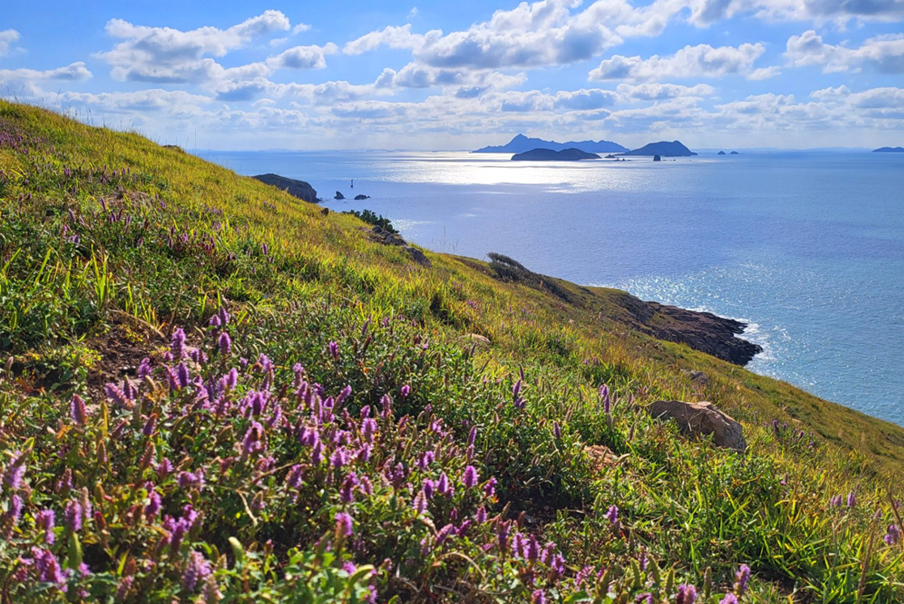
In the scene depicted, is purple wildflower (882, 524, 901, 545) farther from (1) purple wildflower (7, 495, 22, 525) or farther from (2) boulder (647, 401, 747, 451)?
(1) purple wildflower (7, 495, 22, 525)

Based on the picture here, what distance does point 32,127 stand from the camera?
13.3 meters

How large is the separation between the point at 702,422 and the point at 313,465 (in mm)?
4764

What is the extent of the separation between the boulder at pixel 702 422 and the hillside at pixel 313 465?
0.34 metres

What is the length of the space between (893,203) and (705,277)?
5002 inches

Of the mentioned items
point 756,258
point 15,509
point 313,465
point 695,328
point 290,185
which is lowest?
point 695,328

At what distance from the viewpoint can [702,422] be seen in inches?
233

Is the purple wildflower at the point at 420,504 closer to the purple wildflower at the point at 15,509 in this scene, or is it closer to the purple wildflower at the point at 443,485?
the purple wildflower at the point at 443,485

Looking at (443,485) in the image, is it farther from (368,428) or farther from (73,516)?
(73,516)

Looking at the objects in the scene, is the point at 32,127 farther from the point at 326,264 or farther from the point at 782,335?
the point at 782,335

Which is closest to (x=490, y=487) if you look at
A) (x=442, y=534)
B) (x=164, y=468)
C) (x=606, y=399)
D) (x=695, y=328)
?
(x=442, y=534)

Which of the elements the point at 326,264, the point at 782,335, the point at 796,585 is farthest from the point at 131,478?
the point at 782,335

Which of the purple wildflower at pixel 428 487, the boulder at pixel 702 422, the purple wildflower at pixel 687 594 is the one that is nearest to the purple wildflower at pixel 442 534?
the purple wildflower at pixel 428 487

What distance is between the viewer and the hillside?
6.86 feet

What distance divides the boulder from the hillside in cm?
34
